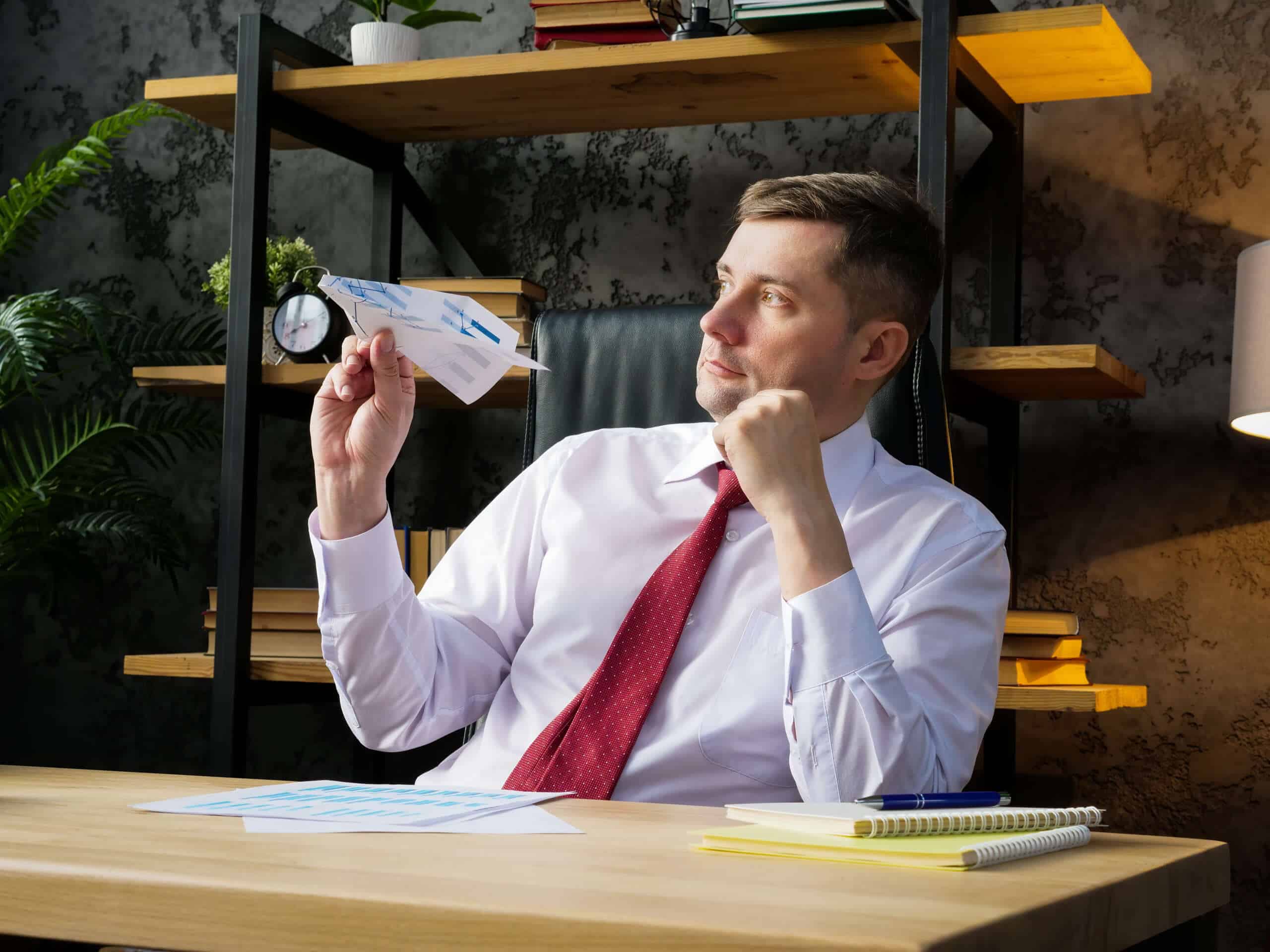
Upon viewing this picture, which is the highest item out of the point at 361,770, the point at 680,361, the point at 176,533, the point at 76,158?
the point at 76,158

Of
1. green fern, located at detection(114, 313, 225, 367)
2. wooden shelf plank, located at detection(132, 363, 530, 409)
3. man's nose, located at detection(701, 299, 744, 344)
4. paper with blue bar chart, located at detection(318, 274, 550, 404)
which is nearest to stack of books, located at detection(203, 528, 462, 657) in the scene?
wooden shelf plank, located at detection(132, 363, 530, 409)

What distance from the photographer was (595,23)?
7.07 ft

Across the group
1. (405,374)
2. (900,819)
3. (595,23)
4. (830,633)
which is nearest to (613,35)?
(595,23)

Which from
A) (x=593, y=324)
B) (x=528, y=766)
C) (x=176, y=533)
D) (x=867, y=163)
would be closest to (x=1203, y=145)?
(x=867, y=163)

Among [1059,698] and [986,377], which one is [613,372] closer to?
[986,377]

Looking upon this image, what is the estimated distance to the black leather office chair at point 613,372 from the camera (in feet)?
5.53

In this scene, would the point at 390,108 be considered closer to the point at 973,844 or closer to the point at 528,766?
the point at 528,766

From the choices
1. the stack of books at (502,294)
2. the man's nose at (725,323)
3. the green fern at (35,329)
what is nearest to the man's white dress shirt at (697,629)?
the man's nose at (725,323)

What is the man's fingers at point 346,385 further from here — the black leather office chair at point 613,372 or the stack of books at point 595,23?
the stack of books at point 595,23

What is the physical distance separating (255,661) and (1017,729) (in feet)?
4.22

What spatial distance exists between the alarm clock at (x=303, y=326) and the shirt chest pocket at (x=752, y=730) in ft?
4.07

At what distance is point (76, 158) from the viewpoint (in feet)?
8.34

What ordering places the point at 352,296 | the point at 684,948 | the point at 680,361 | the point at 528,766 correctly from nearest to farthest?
the point at 684,948 → the point at 352,296 → the point at 528,766 → the point at 680,361

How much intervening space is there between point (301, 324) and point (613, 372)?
2.58 feet
